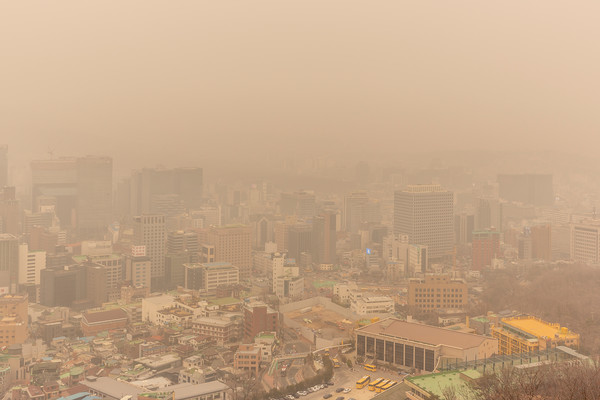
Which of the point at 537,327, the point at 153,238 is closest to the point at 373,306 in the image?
the point at 537,327

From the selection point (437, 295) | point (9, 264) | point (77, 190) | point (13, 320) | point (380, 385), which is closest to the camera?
Answer: point (380, 385)

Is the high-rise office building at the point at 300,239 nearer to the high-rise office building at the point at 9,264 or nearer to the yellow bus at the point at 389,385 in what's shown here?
the high-rise office building at the point at 9,264

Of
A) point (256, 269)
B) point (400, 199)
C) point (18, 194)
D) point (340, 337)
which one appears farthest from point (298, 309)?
point (18, 194)

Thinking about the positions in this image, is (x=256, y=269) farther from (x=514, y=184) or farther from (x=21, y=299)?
(x=514, y=184)

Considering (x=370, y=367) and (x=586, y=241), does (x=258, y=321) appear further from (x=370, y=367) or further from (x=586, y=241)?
(x=586, y=241)

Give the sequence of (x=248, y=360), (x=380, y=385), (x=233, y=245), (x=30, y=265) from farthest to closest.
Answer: (x=233, y=245)
(x=30, y=265)
(x=248, y=360)
(x=380, y=385)

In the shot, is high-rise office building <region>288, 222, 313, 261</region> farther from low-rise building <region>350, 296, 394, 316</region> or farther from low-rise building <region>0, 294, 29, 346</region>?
low-rise building <region>0, 294, 29, 346</region>

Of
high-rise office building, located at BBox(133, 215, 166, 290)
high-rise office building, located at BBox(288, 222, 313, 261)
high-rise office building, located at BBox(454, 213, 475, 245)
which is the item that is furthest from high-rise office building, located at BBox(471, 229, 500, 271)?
high-rise office building, located at BBox(133, 215, 166, 290)
